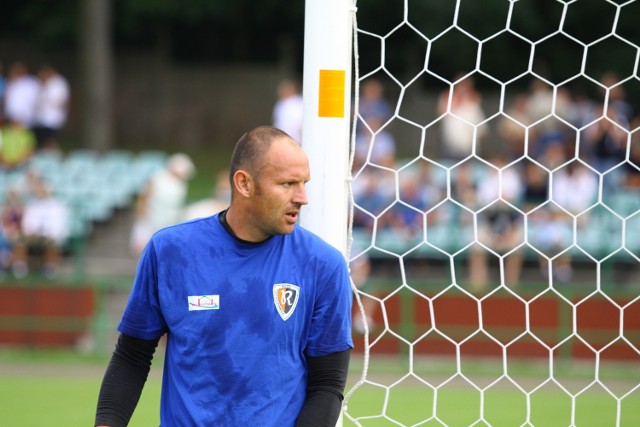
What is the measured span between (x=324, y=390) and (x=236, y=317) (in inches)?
13.6

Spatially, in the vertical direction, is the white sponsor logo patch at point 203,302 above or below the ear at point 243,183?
below

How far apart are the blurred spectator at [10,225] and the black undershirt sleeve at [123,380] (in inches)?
415

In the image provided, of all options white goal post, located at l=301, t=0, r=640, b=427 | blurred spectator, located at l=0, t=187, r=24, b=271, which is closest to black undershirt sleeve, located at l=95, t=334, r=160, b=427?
white goal post, located at l=301, t=0, r=640, b=427

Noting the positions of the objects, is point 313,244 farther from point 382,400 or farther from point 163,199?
point 163,199

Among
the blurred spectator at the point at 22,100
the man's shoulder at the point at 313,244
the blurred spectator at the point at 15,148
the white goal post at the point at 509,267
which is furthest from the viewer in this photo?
the blurred spectator at the point at 22,100

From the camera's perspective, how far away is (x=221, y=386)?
3.11 m

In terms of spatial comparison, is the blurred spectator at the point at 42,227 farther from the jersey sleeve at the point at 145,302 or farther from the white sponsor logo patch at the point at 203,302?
the white sponsor logo patch at the point at 203,302

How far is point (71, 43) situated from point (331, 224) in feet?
86.4

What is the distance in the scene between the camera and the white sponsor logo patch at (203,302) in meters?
3.14

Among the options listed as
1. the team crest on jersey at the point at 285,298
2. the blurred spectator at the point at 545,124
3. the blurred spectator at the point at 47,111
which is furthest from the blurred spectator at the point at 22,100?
the team crest on jersey at the point at 285,298

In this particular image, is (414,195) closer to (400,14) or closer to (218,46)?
(400,14)

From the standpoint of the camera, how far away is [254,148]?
124 inches

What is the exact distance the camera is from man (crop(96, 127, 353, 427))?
311 centimetres

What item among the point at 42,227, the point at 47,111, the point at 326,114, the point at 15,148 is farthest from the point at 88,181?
the point at 326,114
